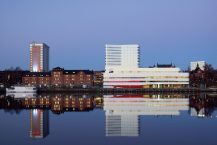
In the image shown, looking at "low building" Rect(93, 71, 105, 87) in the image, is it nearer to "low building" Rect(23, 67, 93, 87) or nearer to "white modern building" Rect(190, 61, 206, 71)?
"low building" Rect(23, 67, 93, 87)

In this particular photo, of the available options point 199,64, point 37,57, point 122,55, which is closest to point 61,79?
point 122,55

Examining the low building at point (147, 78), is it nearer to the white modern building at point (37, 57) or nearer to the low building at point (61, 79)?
the low building at point (61, 79)

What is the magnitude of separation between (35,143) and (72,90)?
69134 millimetres

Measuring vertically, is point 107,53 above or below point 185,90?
above

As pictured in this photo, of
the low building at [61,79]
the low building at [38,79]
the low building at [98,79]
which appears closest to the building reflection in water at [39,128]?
the low building at [61,79]

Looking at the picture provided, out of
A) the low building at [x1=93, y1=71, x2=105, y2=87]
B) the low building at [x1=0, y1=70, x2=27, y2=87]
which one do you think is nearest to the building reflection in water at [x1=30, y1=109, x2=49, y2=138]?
the low building at [x1=0, y1=70, x2=27, y2=87]

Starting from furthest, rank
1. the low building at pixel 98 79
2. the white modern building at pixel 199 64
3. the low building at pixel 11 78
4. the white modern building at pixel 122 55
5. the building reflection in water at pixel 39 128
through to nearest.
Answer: the white modern building at pixel 199 64 → the white modern building at pixel 122 55 → the low building at pixel 98 79 → the low building at pixel 11 78 → the building reflection in water at pixel 39 128

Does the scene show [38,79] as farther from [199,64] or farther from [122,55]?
[199,64]

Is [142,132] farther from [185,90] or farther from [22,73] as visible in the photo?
[22,73]

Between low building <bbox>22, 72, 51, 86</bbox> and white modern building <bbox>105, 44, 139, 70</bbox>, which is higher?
white modern building <bbox>105, 44, 139, 70</bbox>

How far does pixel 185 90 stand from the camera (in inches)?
3307

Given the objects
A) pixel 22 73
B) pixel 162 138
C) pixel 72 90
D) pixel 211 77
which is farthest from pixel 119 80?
pixel 162 138

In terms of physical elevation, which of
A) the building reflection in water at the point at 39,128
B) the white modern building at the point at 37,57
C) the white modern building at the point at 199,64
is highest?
the white modern building at the point at 37,57

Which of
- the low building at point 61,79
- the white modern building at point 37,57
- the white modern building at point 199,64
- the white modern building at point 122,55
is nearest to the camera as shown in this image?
the low building at point 61,79
